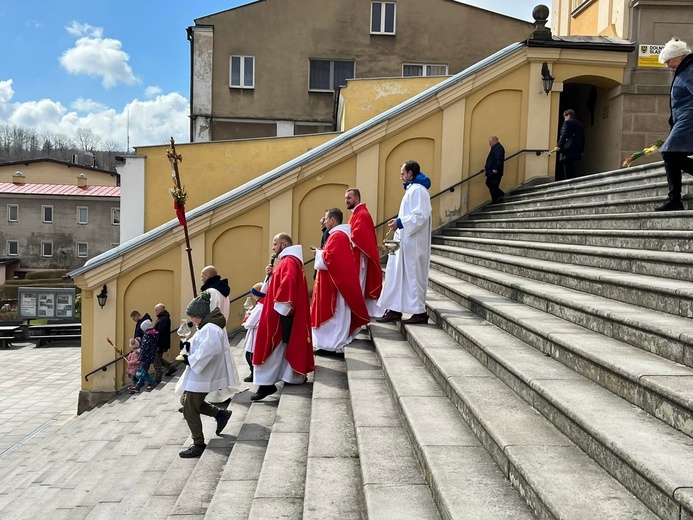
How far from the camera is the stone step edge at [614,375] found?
2.85 m

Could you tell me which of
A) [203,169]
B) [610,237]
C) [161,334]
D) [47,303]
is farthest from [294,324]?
[47,303]

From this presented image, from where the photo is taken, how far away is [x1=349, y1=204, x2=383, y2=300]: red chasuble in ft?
25.0

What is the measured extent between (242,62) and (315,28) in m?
3.00

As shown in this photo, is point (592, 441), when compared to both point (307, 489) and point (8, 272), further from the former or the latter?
point (8, 272)

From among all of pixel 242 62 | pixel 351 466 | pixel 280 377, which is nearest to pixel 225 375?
pixel 280 377

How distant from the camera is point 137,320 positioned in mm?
11133

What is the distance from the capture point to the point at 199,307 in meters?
6.07

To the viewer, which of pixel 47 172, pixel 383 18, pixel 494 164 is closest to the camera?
pixel 494 164

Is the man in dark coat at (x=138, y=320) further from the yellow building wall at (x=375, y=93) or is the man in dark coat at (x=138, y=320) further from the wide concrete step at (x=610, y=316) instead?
the yellow building wall at (x=375, y=93)

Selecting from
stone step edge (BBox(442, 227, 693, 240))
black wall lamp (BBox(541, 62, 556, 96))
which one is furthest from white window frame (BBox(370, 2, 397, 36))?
stone step edge (BBox(442, 227, 693, 240))

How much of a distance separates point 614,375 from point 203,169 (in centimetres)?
1326

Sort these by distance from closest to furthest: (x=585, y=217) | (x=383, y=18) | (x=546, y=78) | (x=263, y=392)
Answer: (x=263, y=392)
(x=585, y=217)
(x=546, y=78)
(x=383, y=18)

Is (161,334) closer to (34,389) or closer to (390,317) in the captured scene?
(390,317)

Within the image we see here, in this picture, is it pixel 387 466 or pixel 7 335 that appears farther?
pixel 7 335
